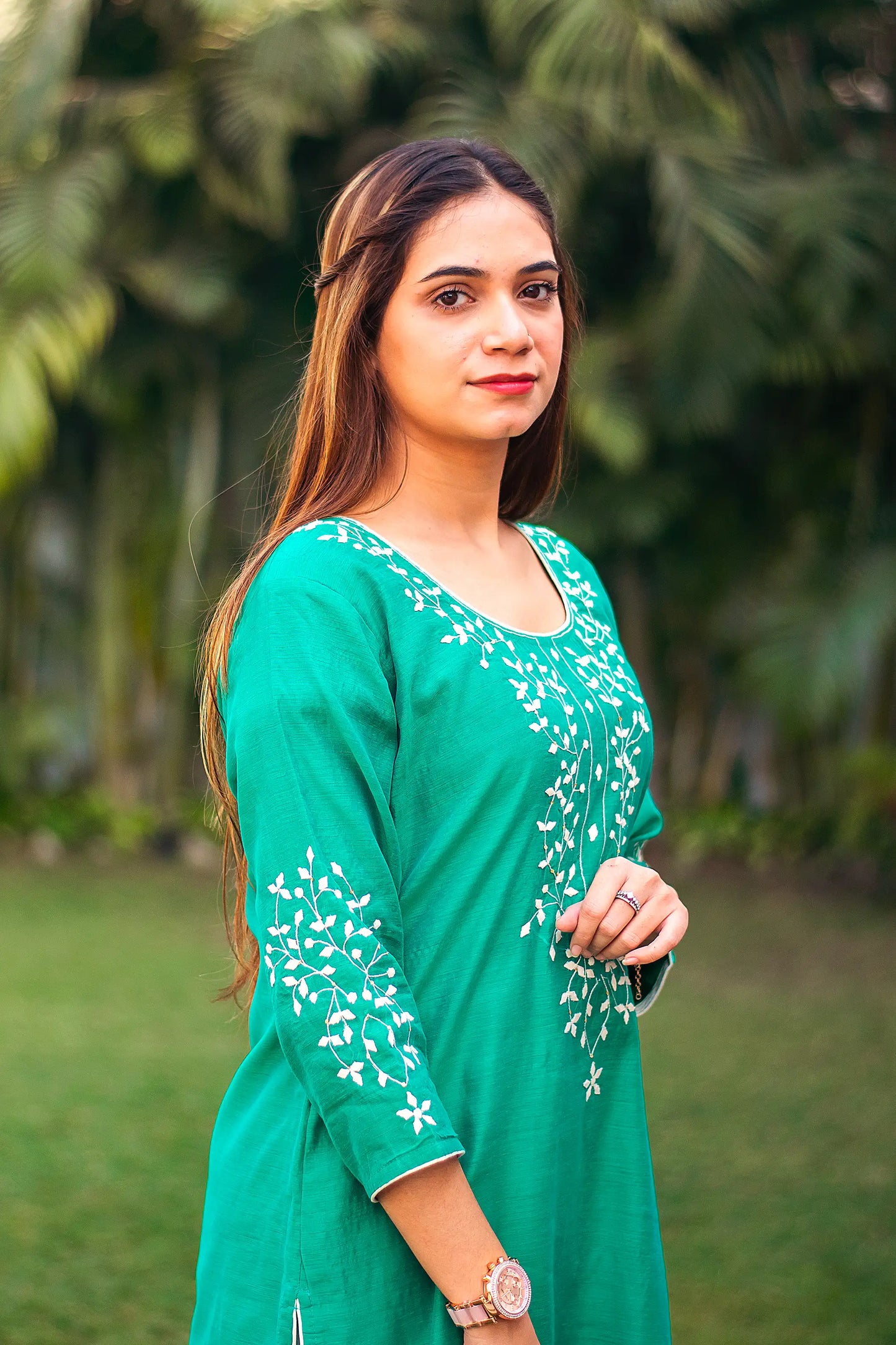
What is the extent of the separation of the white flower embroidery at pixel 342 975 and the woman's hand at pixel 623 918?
21cm

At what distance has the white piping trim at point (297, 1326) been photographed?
1191mm

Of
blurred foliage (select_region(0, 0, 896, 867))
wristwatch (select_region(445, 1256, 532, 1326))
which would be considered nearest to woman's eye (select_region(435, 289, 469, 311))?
wristwatch (select_region(445, 1256, 532, 1326))

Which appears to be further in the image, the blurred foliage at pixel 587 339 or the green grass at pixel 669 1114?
the blurred foliage at pixel 587 339

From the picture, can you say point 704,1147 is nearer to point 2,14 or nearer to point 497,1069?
point 497,1069

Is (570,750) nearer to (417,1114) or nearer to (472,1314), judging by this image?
(417,1114)

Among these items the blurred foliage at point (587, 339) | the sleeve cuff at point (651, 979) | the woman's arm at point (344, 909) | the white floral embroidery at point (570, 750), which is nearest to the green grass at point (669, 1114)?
the sleeve cuff at point (651, 979)

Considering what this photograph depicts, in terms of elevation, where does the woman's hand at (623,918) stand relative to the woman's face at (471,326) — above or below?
below

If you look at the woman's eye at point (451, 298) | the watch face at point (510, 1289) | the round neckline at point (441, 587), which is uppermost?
the woman's eye at point (451, 298)

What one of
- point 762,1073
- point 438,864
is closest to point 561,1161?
point 438,864

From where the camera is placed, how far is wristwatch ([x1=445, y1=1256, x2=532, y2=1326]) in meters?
1.13

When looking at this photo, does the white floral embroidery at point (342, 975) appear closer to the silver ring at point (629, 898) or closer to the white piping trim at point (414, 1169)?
the white piping trim at point (414, 1169)

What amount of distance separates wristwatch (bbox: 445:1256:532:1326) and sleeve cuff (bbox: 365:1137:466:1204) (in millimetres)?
106

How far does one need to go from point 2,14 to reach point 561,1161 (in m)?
6.67

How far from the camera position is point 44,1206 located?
344 centimetres
